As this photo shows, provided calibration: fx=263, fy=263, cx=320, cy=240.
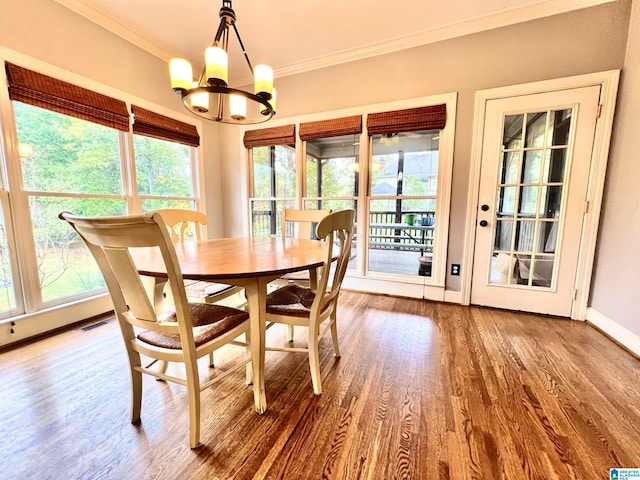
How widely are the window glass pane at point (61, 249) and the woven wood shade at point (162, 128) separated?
83cm

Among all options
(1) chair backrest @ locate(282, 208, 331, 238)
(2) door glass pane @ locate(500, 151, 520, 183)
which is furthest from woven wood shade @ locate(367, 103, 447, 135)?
(1) chair backrest @ locate(282, 208, 331, 238)

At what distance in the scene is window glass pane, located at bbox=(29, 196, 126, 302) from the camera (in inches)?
82.3

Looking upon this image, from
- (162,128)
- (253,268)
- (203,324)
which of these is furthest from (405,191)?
(162,128)

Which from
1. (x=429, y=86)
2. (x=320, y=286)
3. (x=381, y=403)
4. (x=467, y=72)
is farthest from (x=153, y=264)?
(x=467, y=72)

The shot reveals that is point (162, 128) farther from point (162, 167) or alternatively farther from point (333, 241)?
point (333, 241)

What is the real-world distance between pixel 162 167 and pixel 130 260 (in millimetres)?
2474

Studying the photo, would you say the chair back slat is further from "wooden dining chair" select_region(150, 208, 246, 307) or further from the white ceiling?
the white ceiling

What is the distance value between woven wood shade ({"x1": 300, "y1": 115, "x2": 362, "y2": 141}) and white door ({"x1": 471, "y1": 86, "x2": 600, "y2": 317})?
4.12ft

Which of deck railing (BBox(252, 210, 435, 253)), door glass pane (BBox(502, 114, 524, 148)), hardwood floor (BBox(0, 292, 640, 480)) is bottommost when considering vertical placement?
hardwood floor (BBox(0, 292, 640, 480))

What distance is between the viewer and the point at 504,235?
2.54 metres

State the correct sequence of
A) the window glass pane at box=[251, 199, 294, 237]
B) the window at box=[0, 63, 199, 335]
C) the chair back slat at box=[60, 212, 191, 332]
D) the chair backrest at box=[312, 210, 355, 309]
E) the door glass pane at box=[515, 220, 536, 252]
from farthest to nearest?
the window glass pane at box=[251, 199, 294, 237]
the door glass pane at box=[515, 220, 536, 252]
the window at box=[0, 63, 199, 335]
the chair backrest at box=[312, 210, 355, 309]
the chair back slat at box=[60, 212, 191, 332]

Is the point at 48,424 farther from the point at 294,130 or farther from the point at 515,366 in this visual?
the point at 294,130

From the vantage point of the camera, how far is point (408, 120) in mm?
2682

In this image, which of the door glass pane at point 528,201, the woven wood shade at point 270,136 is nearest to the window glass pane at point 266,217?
the woven wood shade at point 270,136
